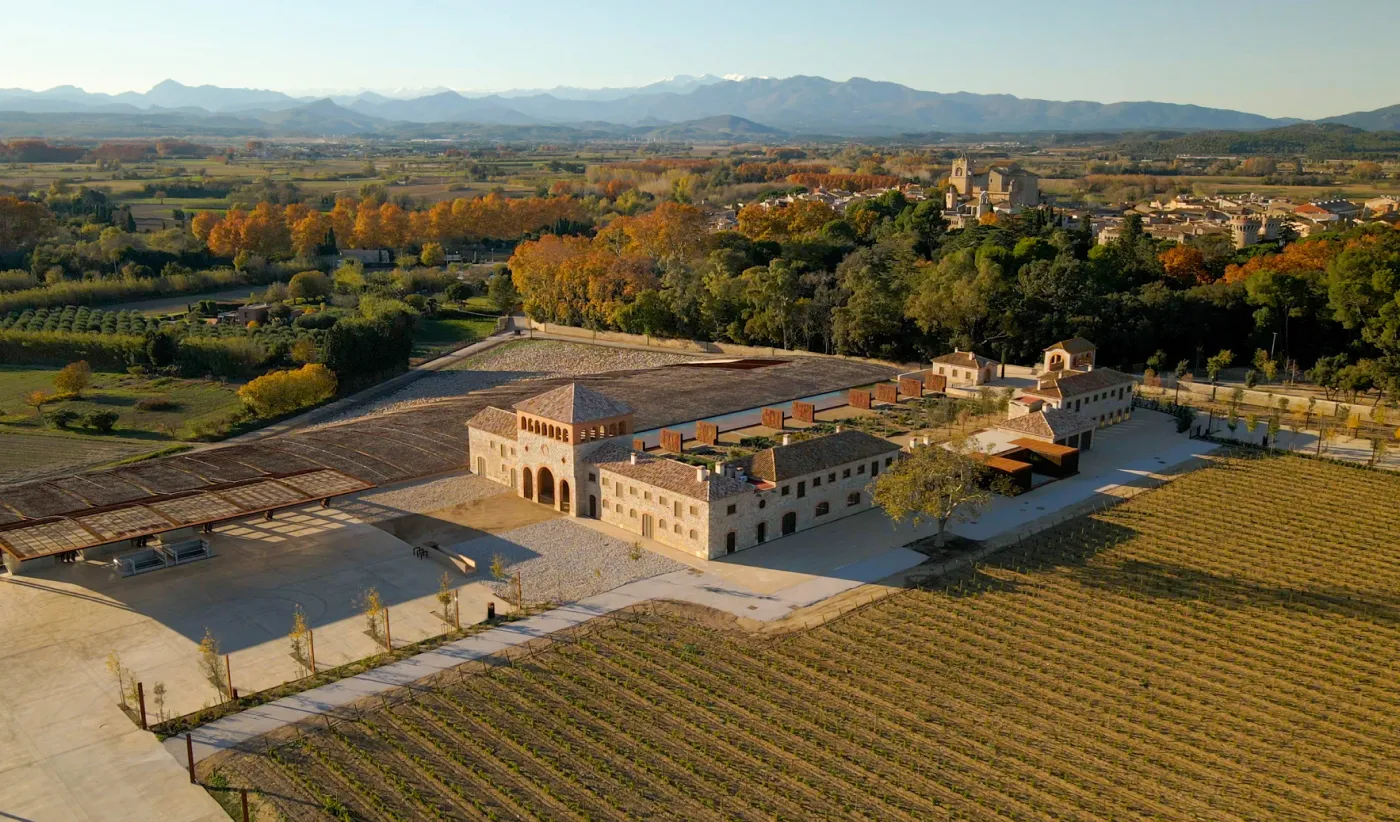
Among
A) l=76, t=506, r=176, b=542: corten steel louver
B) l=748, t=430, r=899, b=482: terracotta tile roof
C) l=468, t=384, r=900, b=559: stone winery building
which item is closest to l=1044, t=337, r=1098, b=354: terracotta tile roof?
l=748, t=430, r=899, b=482: terracotta tile roof

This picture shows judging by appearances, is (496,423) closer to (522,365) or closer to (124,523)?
(124,523)

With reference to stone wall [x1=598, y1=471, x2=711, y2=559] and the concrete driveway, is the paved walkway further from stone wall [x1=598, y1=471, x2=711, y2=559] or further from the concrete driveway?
stone wall [x1=598, y1=471, x2=711, y2=559]

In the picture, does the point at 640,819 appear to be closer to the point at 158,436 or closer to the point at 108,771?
the point at 108,771

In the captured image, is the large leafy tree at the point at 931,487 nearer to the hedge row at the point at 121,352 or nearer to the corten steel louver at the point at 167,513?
the corten steel louver at the point at 167,513

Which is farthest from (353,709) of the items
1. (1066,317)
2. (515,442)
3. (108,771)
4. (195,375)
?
(1066,317)

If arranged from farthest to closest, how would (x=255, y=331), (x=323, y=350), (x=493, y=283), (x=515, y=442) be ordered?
(x=493, y=283) → (x=255, y=331) → (x=323, y=350) → (x=515, y=442)
